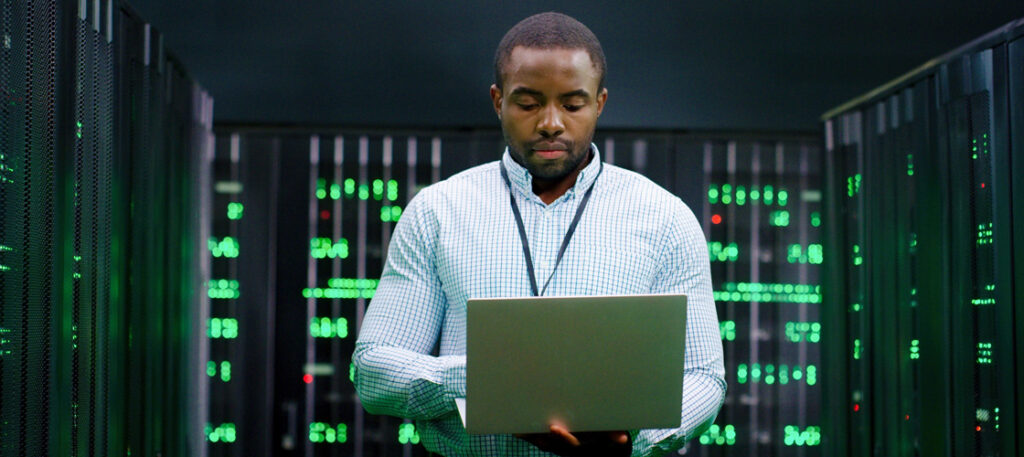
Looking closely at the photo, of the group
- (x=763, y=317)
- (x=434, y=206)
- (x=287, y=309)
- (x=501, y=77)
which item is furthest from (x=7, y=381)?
(x=763, y=317)

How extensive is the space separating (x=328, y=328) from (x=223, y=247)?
57cm

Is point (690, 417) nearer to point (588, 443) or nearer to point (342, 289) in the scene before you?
point (588, 443)

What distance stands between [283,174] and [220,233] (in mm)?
371

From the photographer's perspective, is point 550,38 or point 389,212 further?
point 389,212

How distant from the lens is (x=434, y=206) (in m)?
1.41

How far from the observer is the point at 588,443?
1193 millimetres

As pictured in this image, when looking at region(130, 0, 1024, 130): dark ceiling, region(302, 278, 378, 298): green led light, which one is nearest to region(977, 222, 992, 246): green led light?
region(130, 0, 1024, 130): dark ceiling

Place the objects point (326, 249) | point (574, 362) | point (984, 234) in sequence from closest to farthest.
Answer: point (574, 362) → point (984, 234) → point (326, 249)

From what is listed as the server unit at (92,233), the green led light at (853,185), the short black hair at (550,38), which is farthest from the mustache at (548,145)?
the green led light at (853,185)

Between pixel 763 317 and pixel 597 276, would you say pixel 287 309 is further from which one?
pixel 597 276

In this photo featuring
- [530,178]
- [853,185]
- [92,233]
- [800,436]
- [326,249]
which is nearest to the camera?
[530,178]

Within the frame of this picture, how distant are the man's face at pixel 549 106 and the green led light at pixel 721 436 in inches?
110

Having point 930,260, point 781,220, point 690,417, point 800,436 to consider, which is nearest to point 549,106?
point 690,417

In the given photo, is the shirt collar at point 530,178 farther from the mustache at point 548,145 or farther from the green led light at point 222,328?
the green led light at point 222,328
